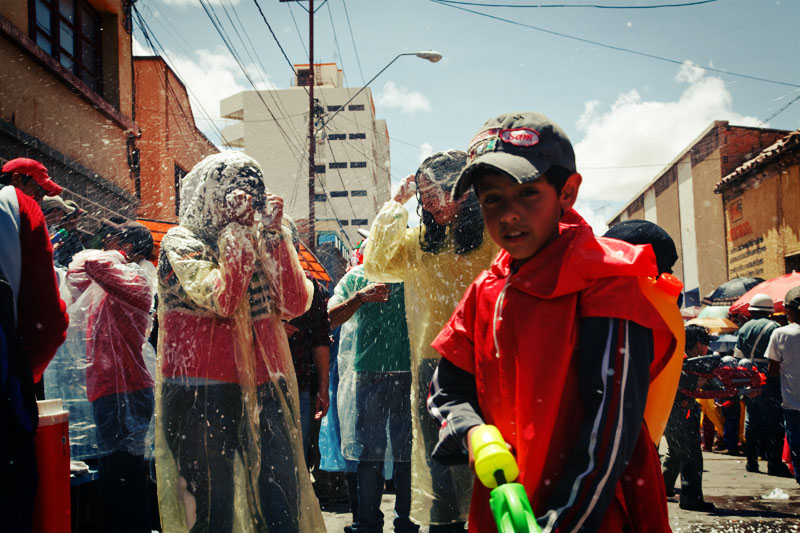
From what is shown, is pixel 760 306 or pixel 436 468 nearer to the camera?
pixel 436 468

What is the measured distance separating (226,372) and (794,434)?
217 inches

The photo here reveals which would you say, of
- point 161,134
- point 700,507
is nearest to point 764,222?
point 700,507

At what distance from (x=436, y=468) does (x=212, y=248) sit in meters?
1.36

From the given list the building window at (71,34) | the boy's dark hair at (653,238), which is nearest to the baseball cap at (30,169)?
the boy's dark hair at (653,238)

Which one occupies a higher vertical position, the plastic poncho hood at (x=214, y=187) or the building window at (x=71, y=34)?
the building window at (x=71, y=34)

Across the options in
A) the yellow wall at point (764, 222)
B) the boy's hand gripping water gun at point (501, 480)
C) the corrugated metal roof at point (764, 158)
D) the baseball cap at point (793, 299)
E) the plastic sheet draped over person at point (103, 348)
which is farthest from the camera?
the yellow wall at point (764, 222)

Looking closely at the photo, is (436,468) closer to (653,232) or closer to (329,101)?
(653,232)

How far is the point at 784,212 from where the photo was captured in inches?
652

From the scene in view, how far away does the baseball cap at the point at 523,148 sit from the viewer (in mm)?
1462

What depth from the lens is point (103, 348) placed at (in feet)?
11.5

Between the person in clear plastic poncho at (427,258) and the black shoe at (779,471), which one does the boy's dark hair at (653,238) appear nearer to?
the person in clear plastic poncho at (427,258)

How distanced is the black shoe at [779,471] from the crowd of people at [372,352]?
199 cm

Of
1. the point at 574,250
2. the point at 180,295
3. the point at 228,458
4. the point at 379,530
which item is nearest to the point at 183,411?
the point at 228,458

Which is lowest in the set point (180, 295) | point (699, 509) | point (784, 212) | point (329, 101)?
point (699, 509)
